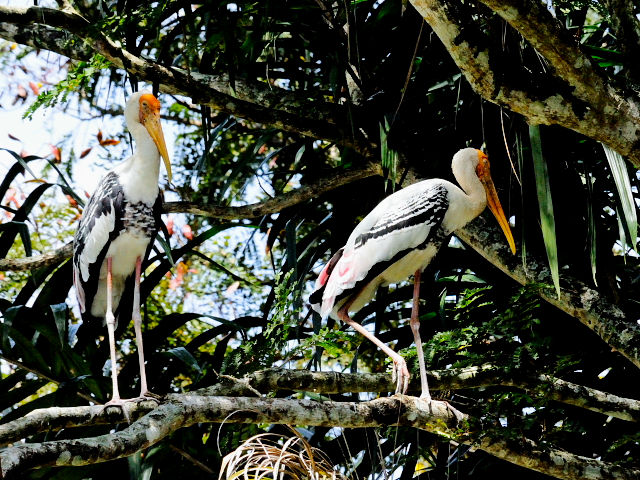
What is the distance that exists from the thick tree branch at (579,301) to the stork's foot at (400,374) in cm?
61

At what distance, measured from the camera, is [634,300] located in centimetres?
429

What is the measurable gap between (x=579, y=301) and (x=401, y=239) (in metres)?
0.74

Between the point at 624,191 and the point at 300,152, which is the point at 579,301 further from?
the point at 300,152

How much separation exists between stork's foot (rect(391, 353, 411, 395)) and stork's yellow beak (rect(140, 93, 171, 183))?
4.45ft

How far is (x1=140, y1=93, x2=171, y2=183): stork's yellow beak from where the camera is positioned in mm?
4160

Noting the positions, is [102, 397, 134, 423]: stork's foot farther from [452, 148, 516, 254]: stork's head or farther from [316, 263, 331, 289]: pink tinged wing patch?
[452, 148, 516, 254]: stork's head

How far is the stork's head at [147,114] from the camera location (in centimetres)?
418

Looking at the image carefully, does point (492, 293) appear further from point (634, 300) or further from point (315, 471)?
point (315, 471)

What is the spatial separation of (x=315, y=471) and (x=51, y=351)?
2.07m

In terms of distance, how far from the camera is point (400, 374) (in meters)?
3.53

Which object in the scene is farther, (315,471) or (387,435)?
(387,435)

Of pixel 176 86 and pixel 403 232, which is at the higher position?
pixel 176 86

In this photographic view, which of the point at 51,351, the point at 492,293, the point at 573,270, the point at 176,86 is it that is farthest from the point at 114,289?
the point at 573,270

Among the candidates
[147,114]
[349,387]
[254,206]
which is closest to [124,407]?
[349,387]
